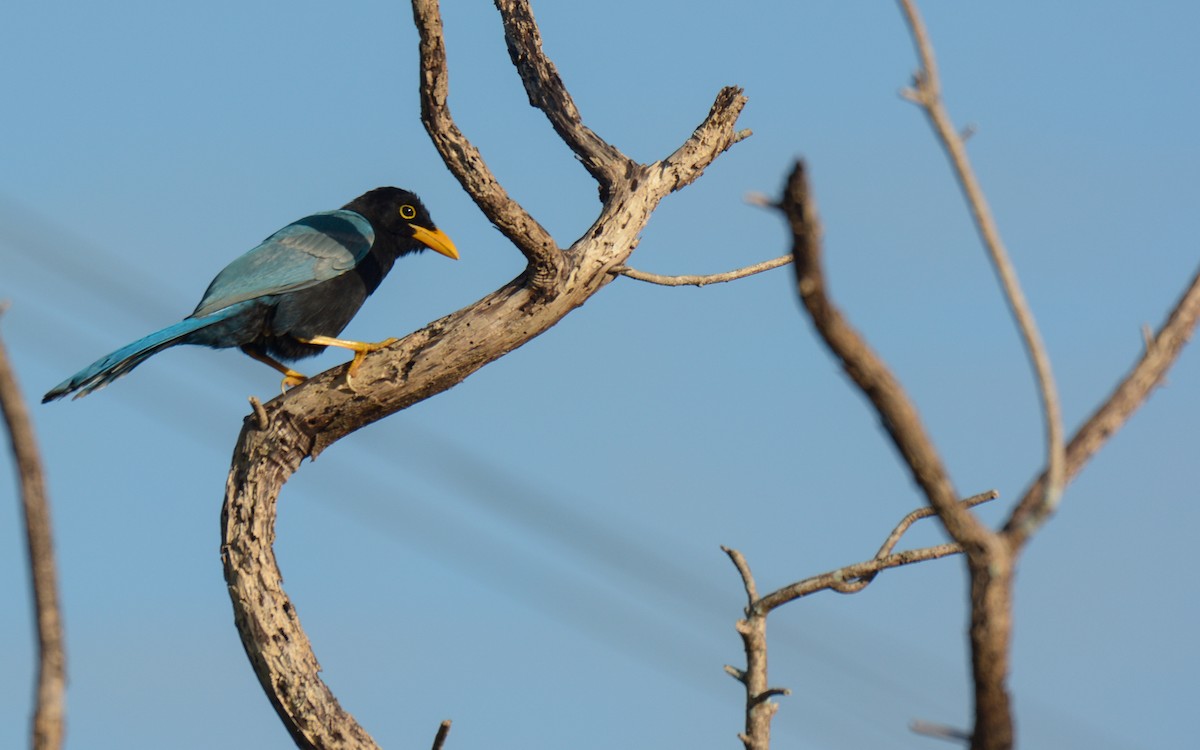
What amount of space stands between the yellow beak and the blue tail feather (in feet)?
6.72

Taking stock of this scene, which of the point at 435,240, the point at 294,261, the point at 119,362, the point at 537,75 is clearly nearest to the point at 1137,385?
the point at 537,75

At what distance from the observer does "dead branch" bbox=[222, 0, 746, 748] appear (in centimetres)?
560

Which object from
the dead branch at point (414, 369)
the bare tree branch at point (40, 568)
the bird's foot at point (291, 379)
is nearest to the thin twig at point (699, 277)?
the dead branch at point (414, 369)

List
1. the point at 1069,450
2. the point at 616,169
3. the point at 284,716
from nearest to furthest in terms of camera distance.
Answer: the point at 1069,450
the point at 284,716
the point at 616,169

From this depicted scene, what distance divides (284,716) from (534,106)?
322 cm

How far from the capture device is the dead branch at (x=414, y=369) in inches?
221

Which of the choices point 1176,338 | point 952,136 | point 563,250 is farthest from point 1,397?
point 563,250

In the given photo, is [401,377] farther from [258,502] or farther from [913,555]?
[913,555]

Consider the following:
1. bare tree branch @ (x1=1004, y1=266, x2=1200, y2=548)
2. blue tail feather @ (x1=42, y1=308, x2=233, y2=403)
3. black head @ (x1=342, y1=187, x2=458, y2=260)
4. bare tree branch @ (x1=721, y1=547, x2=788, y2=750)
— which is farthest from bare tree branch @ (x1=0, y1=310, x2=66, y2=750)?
black head @ (x1=342, y1=187, x2=458, y2=260)

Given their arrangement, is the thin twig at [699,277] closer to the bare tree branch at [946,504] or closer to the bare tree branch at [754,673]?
the bare tree branch at [754,673]

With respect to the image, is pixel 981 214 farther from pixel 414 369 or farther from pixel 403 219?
pixel 403 219

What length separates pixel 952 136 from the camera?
260 cm

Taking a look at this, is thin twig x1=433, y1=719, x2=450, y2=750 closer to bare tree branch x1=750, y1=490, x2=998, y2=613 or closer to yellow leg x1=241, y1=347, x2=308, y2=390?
bare tree branch x1=750, y1=490, x2=998, y2=613

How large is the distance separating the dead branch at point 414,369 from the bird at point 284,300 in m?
0.94
